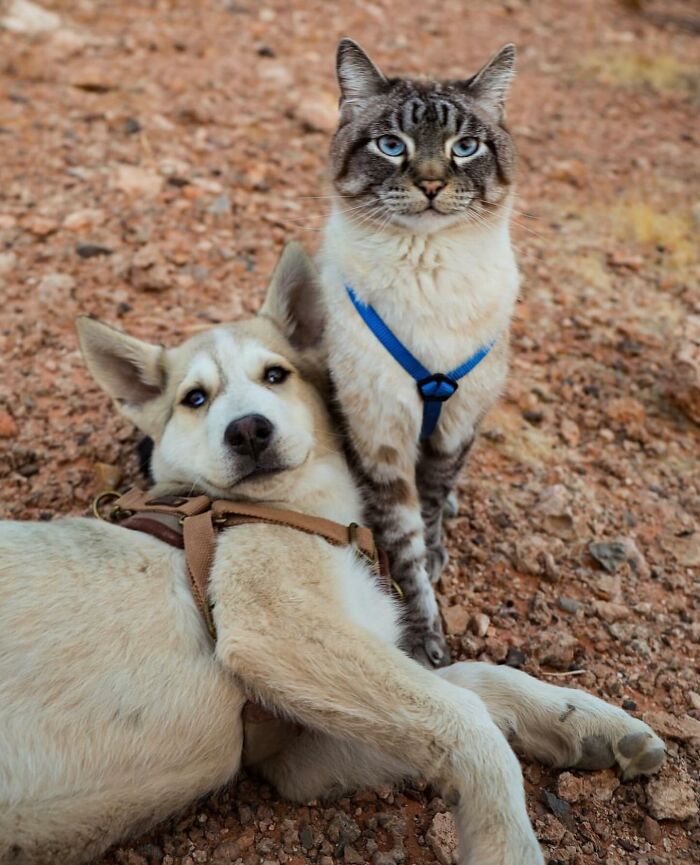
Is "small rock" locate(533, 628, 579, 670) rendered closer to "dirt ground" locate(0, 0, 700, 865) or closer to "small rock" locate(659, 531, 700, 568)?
"dirt ground" locate(0, 0, 700, 865)

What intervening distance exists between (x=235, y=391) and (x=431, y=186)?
118 centimetres

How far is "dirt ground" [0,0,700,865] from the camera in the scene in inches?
112

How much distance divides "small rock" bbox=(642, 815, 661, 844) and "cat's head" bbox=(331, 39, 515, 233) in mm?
2414

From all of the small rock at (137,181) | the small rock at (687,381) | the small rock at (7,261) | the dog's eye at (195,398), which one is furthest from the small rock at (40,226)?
the small rock at (687,381)

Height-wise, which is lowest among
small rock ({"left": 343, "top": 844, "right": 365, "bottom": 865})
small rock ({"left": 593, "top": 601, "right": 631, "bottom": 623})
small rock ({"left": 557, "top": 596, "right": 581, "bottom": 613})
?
small rock ({"left": 343, "top": 844, "right": 365, "bottom": 865})

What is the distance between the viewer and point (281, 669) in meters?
2.52

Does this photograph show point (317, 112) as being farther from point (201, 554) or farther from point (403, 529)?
point (201, 554)

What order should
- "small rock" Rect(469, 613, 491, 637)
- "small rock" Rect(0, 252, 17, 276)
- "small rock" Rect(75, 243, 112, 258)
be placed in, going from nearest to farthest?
"small rock" Rect(469, 613, 491, 637)
"small rock" Rect(0, 252, 17, 276)
"small rock" Rect(75, 243, 112, 258)

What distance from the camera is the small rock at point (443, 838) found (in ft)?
8.56

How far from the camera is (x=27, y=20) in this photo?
7.36 meters

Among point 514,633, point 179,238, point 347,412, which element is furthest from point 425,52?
point 514,633

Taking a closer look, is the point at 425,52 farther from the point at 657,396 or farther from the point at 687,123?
the point at 657,396

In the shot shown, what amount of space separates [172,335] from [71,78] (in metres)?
3.52

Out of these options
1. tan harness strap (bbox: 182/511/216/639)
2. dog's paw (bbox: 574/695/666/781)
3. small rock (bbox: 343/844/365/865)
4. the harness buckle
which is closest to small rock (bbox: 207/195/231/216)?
the harness buckle
